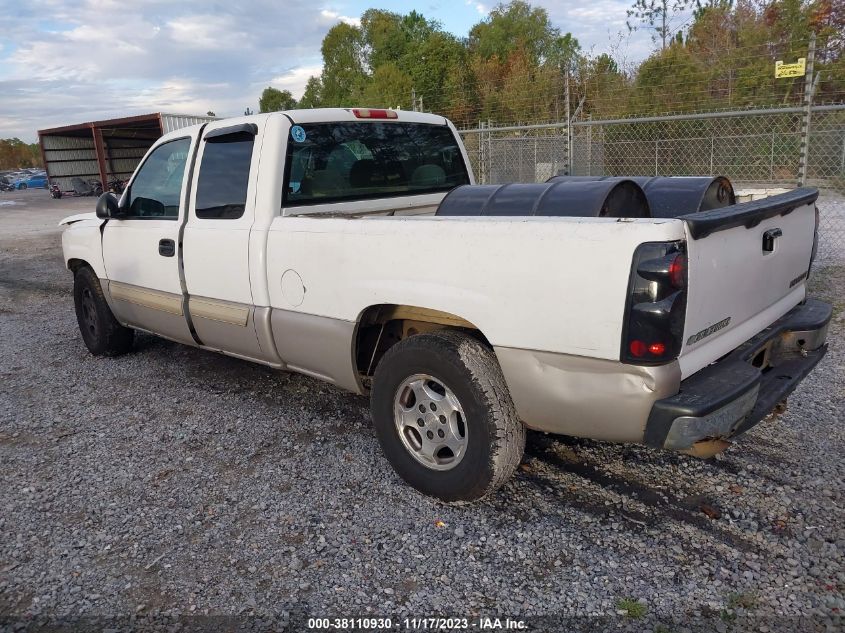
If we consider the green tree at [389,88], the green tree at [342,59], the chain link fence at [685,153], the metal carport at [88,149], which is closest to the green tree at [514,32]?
the green tree at [389,88]

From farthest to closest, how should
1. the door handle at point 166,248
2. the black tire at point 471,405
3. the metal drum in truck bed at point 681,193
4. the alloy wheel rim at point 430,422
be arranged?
the door handle at point 166,248 → the metal drum in truck bed at point 681,193 → the alloy wheel rim at point 430,422 → the black tire at point 471,405

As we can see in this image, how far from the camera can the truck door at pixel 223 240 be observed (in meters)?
4.03

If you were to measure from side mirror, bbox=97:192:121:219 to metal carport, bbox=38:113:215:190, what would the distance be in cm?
3118

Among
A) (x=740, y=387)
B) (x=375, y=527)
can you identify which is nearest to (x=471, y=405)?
(x=375, y=527)

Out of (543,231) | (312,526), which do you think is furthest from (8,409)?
(543,231)

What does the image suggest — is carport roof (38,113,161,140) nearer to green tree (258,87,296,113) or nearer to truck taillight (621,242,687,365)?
truck taillight (621,242,687,365)

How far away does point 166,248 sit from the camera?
15.3ft

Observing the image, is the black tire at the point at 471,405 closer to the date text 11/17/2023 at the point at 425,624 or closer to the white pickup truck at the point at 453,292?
the white pickup truck at the point at 453,292

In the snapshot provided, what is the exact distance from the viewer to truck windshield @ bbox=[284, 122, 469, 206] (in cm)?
406

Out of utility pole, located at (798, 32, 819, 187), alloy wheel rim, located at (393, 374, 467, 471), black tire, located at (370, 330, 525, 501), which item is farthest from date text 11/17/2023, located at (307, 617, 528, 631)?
utility pole, located at (798, 32, 819, 187)

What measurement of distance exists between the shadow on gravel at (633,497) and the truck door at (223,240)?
183 cm

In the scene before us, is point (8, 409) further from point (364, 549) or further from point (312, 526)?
point (364, 549)

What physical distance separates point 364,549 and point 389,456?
0.60 metres

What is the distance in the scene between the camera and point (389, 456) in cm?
346
